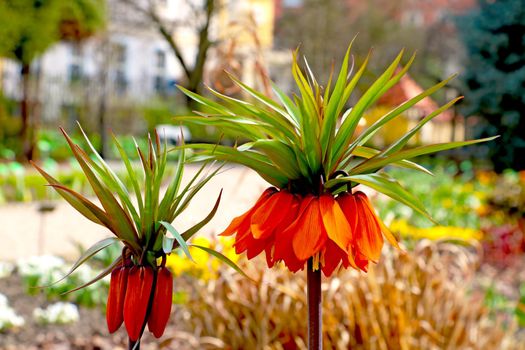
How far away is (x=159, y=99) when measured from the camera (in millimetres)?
24438

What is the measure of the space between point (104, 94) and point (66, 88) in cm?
280

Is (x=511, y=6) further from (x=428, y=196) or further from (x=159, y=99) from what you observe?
(x=159, y=99)

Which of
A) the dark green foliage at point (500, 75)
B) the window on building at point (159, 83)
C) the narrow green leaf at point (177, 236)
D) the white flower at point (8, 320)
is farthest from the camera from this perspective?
the window on building at point (159, 83)

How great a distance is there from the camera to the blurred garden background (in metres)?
3.17

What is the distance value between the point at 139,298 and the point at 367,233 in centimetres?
32

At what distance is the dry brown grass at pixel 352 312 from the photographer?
10.0 feet

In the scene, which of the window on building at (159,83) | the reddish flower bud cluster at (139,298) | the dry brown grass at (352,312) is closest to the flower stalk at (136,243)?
the reddish flower bud cluster at (139,298)

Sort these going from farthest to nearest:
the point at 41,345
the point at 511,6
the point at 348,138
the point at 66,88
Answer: the point at 66,88 → the point at 511,6 → the point at 41,345 → the point at 348,138

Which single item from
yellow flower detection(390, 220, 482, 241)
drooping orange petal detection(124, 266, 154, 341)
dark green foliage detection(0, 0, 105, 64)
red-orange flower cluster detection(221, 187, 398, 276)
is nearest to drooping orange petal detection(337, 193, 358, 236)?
red-orange flower cluster detection(221, 187, 398, 276)

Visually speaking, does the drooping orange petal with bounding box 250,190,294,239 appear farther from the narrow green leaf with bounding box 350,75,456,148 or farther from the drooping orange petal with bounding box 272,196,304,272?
the narrow green leaf with bounding box 350,75,456,148

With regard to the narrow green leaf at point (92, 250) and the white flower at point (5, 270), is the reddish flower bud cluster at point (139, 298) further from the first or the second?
the white flower at point (5, 270)

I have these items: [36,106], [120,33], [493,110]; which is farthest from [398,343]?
[120,33]

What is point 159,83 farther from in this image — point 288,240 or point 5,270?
point 288,240

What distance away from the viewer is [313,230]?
118 centimetres
